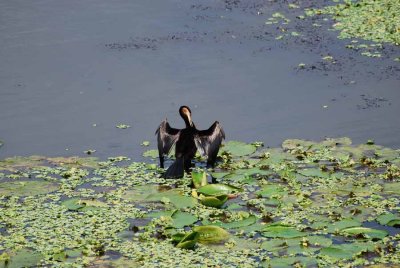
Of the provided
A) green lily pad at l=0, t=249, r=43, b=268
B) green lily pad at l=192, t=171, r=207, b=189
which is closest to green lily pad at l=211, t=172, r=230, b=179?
green lily pad at l=192, t=171, r=207, b=189

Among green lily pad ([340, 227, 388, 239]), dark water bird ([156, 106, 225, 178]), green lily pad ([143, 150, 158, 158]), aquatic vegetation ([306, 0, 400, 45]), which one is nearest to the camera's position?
green lily pad ([340, 227, 388, 239])

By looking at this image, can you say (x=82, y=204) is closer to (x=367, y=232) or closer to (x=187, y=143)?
(x=187, y=143)

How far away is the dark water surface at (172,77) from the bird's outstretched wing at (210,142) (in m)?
0.81

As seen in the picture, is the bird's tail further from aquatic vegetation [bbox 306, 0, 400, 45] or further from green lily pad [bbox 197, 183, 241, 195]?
aquatic vegetation [bbox 306, 0, 400, 45]

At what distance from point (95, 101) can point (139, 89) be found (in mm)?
645

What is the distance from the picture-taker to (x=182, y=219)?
728cm

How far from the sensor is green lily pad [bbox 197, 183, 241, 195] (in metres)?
7.81

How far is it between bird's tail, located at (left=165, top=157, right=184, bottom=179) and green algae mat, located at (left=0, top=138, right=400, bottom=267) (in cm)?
6

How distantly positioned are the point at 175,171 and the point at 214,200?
0.91 metres

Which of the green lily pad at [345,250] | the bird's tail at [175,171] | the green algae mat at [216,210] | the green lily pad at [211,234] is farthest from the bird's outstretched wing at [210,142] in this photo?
the green lily pad at [345,250]

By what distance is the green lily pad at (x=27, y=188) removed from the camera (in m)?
7.94

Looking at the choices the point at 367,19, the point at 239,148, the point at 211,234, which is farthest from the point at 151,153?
the point at 367,19

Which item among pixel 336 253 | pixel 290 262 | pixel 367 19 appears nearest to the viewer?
pixel 290 262

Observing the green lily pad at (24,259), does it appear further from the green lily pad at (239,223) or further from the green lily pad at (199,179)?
the green lily pad at (199,179)
